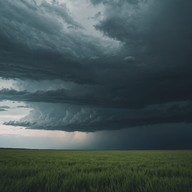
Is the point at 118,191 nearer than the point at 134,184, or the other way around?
the point at 118,191

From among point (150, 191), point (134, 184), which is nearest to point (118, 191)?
point (150, 191)

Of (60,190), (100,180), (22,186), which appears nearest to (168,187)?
(100,180)

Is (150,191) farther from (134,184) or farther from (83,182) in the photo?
(83,182)

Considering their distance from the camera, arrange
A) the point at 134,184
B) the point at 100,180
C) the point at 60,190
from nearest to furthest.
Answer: the point at 60,190 < the point at 134,184 < the point at 100,180

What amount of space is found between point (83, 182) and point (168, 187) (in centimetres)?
190

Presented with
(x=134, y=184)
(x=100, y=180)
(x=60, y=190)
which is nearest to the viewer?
(x=60, y=190)

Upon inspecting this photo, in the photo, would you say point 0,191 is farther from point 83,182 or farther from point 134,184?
point 134,184

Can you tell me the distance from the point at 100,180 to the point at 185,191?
211 cm

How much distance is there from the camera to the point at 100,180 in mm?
5441

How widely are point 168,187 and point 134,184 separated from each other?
80 cm

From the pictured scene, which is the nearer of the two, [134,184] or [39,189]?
[39,189]

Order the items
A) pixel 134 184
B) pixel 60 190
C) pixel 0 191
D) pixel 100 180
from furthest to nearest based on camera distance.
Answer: pixel 100 180 < pixel 134 184 < pixel 60 190 < pixel 0 191

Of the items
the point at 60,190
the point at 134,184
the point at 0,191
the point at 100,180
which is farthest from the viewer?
the point at 100,180

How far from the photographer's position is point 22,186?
432cm
